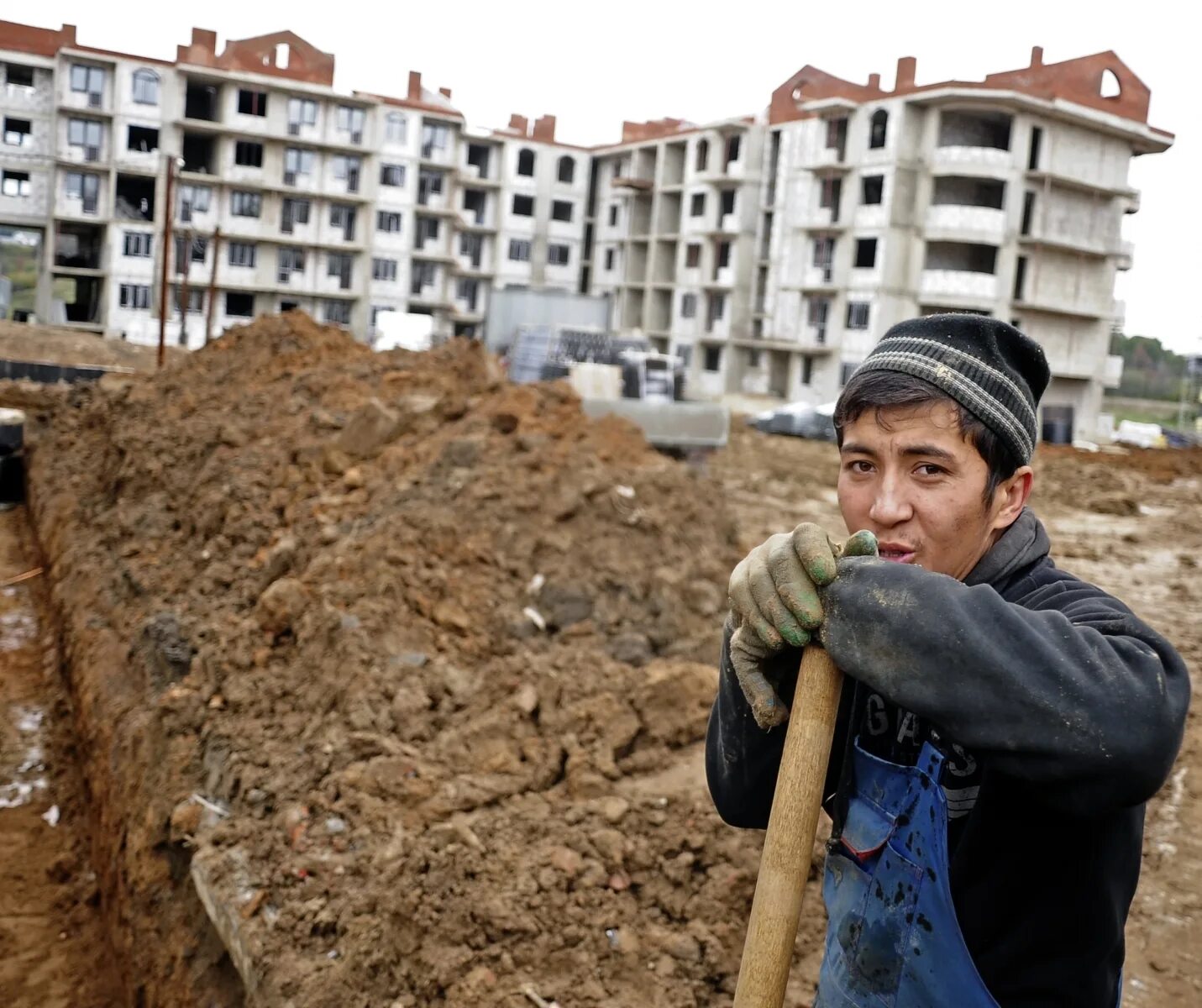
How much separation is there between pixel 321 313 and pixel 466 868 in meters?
→ 50.4

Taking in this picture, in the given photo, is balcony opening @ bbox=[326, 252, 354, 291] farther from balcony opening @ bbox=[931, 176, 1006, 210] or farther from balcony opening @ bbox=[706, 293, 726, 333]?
balcony opening @ bbox=[931, 176, 1006, 210]

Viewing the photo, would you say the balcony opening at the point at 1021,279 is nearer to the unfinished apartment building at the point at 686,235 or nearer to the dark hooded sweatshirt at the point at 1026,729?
the unfinished apartment building at the point at 686,235

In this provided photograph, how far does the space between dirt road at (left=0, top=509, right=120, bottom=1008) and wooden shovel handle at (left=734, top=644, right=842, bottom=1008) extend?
4803 mm

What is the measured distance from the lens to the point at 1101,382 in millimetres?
42125

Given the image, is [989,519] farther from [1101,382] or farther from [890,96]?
[1101,382]

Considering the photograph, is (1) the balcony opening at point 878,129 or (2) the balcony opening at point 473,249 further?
(2) the balcony opening at point 473,249

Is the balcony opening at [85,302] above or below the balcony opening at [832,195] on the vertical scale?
below

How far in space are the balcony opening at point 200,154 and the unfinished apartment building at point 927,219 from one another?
72.1ft

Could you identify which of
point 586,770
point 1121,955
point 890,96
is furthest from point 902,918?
point 890,96

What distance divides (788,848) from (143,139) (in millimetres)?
52253

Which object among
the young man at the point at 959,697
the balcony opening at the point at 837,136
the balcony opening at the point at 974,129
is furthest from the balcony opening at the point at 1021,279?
the young man at the point at 959,697

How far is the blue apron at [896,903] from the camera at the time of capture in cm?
180

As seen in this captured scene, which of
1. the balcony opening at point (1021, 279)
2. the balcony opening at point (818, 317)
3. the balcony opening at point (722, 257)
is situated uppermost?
the balcony opening at point (722, 257)

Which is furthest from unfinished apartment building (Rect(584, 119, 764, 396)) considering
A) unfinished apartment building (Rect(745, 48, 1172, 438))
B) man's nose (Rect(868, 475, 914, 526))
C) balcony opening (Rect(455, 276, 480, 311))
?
man's nose (Rect(868, 475, 914, 526))
